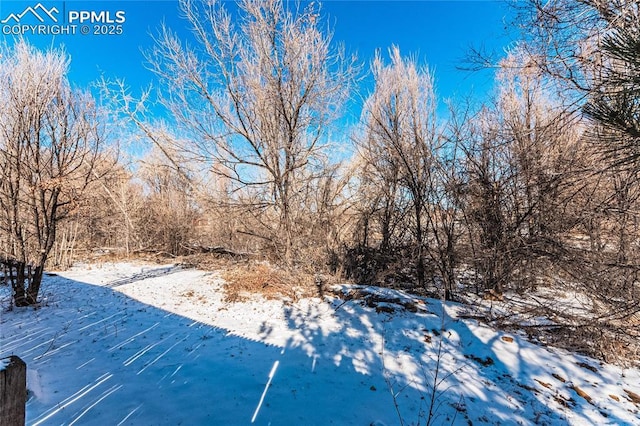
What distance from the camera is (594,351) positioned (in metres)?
4.26

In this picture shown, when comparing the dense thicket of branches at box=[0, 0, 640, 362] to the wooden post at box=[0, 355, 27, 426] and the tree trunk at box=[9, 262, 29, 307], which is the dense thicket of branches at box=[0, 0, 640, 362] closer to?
the tree trunk at box=[9, 262, 29, 307]

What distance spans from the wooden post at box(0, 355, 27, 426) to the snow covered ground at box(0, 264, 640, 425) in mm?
1961

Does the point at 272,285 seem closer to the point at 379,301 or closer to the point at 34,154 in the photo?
the point at 379,301

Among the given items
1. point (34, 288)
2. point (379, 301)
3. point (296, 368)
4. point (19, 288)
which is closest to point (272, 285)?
point (379, 301)

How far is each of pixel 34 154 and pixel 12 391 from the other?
22.2ft

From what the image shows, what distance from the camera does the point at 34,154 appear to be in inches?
221

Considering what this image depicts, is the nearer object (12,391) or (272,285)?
(12,391)

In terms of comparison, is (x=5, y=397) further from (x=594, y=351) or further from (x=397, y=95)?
(x=397, y=95)

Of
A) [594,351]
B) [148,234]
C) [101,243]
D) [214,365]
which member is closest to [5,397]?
[214,365]

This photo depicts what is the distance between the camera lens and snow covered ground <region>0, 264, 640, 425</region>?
2.84 meters

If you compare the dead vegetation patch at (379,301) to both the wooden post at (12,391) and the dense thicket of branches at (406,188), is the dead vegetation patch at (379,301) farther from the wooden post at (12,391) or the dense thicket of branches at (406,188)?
the wooden post at (12,391)

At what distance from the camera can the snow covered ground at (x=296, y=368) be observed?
2.84 m

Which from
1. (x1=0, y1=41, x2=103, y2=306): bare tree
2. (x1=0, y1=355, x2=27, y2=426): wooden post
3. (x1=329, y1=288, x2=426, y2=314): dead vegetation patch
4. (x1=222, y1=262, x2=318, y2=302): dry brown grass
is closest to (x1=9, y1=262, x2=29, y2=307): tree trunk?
(x1=0, y1=41, x2=103, y2=306): bare tree

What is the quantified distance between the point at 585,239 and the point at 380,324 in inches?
188
